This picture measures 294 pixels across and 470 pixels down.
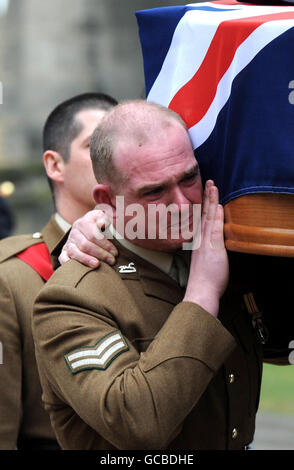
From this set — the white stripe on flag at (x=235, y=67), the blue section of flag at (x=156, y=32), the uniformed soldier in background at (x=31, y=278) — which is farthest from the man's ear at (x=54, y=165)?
the white stripe on flag at (x=235, y=67)

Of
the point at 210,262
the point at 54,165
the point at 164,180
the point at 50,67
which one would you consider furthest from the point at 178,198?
the point at 50,67

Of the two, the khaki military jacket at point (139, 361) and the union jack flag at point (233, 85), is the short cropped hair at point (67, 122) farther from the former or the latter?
the khaki military jacket at point (139, 361)

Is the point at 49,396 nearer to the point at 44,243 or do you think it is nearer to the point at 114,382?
the point at 114,382

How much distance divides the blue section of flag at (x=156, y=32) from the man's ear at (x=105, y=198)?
0.44 m

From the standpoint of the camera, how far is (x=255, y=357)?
2.55 metres

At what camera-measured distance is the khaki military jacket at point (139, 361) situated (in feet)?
6.66

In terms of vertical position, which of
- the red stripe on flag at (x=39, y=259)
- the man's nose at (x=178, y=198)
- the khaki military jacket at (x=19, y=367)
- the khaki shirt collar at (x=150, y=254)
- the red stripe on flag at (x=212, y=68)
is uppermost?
the red stripe on flag at (x=212, y=68)

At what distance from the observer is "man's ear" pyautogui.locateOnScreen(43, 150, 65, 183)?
11.8ft

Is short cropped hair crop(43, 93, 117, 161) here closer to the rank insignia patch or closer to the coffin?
the coffin

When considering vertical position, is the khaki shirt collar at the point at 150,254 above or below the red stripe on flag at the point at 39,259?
above

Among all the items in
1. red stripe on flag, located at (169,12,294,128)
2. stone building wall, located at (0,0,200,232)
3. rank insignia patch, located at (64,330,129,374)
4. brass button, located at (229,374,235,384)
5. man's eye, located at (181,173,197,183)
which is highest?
red stripe on flag, located at (169,12,294,128)

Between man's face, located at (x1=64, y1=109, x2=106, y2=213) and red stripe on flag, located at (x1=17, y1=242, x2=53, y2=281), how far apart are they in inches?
11.1

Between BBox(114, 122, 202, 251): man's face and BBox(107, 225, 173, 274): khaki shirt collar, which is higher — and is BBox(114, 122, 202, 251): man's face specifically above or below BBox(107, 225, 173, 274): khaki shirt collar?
above

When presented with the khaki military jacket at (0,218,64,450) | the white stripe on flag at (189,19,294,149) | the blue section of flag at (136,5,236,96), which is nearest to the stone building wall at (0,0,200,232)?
the khaki military jacket at (0,218,64,450)
